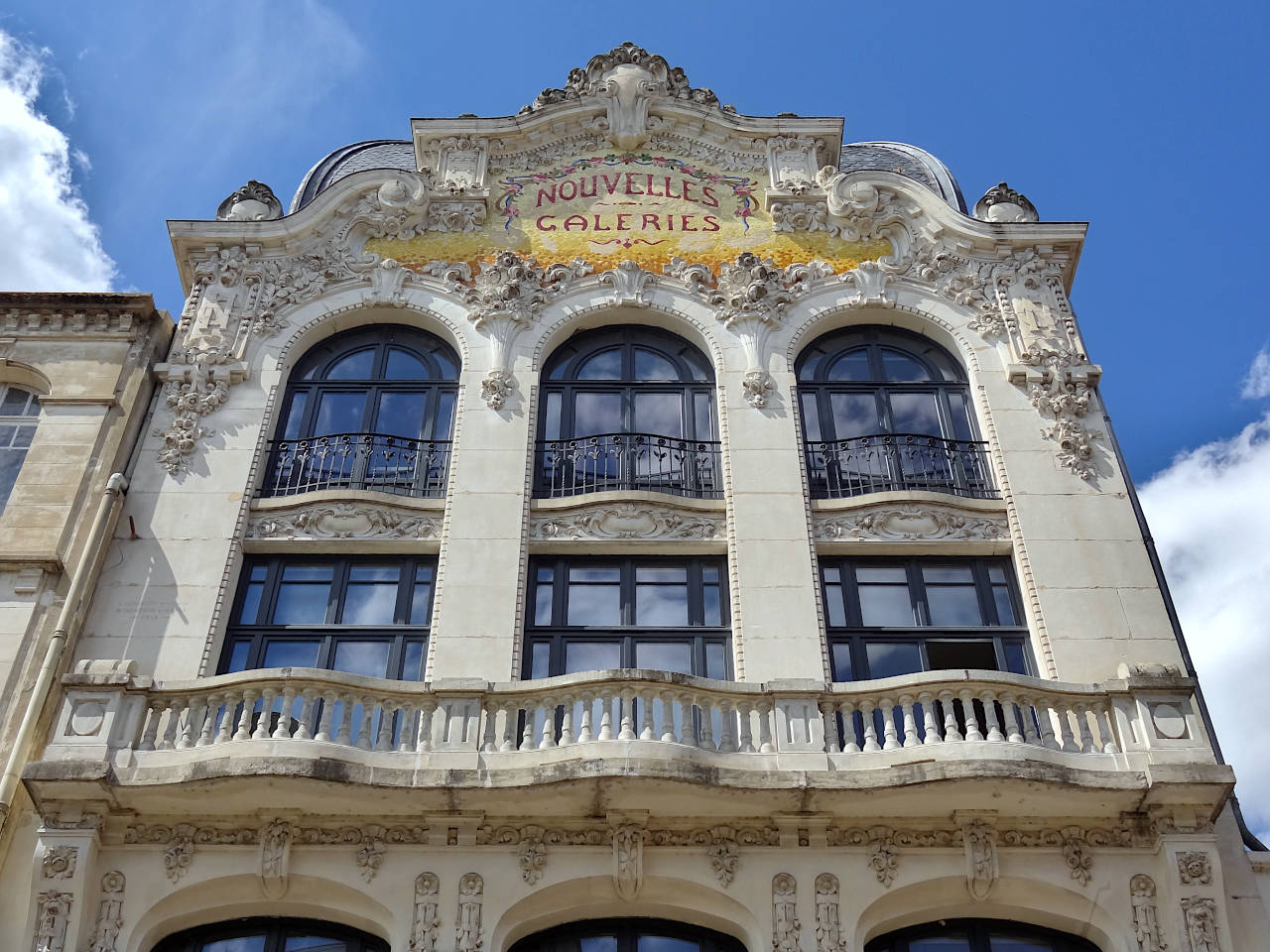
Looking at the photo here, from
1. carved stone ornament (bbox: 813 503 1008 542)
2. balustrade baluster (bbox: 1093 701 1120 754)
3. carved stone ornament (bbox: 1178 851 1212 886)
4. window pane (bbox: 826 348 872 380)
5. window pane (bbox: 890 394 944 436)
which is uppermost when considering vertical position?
window pane (bbox: 826 348 872 380)

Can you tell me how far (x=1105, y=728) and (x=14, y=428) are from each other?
1412cm

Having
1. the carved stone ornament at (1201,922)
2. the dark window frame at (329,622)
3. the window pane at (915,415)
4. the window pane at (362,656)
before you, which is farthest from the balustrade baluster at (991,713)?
the window pane at (362,656)

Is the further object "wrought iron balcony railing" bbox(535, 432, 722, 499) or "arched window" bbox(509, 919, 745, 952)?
"wrought iron balcony railing" bbox(535, 432, 722, 499)

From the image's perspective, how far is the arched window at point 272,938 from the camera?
13352mm

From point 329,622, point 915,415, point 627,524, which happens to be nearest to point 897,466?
point 915,415

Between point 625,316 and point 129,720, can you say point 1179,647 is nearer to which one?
point 625,316

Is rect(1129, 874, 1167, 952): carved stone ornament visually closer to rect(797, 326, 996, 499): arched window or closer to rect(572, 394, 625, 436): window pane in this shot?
rect(797, 326, 996, 499): arched window

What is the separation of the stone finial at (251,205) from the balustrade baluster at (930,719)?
477 inches

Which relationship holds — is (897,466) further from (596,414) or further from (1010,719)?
(1010,719)

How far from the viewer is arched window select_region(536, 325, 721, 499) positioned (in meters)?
17.3

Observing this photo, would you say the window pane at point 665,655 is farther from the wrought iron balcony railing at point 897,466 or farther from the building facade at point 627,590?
the wrought iron balcony railing at point 897,466

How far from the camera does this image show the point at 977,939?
13.4 m

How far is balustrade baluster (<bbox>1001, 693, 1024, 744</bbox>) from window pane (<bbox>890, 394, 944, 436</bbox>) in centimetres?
506

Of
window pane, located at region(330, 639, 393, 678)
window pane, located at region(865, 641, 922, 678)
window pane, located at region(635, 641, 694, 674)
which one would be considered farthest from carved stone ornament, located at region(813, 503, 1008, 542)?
window pane, located at region(330, 639, 393, 678)
